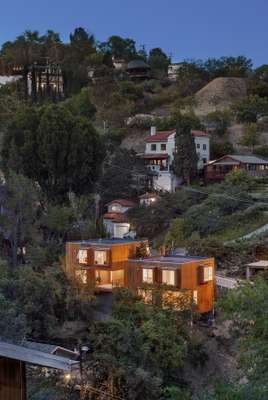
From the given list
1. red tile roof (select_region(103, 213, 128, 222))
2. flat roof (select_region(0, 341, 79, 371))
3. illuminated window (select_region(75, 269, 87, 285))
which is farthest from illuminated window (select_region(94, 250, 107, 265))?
flat roof (select_region(0, 341, 79, 371))

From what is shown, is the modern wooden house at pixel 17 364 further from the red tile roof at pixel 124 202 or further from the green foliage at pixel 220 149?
the green foliage at pixel 220 149

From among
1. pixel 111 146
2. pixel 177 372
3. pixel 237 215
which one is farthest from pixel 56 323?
pixel 111 146

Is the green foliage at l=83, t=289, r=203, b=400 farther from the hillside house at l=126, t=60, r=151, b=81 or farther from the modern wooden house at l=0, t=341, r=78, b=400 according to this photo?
the hillside house at l=126, t=60, r=151, b=81

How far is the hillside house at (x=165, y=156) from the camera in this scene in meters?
33.2

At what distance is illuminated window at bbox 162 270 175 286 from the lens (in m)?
16.8

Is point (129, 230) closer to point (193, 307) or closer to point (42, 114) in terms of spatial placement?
point (42, 114)

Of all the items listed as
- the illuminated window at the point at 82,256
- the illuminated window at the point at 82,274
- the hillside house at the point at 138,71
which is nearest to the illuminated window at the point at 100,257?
the illuminated window at the point at 82,256

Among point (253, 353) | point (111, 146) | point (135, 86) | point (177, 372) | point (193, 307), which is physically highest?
point (135, 86)

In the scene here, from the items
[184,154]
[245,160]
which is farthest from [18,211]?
[245,160]

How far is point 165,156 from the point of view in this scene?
34.0 metres

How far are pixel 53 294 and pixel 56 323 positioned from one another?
87cm

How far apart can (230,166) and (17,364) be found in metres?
29.4

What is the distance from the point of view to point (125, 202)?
99.8ft

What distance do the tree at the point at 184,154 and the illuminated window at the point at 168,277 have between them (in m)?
15.7
